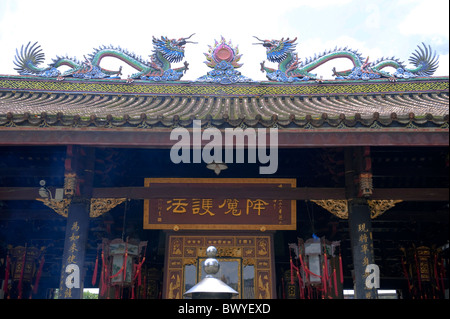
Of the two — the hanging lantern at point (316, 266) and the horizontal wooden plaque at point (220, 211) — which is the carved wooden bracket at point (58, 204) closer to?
the horizontal wooden plaque at point (220, 211)

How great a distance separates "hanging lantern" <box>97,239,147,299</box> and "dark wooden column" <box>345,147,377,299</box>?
3237 millimetres

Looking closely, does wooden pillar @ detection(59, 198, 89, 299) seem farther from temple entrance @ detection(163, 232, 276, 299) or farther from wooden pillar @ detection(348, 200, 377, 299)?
wooden pillar @ detection(348, 200, 377, 299)

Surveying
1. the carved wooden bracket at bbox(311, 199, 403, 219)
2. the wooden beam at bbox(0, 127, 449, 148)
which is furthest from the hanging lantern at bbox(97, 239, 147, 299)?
the carved wooden bracket at bbox(311, 199, 403, 219)

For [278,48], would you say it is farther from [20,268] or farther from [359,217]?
[20,268]

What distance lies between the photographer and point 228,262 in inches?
305

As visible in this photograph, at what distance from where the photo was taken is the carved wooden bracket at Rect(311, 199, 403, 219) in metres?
7.00

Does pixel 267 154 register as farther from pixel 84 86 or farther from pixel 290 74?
pixel 84 86

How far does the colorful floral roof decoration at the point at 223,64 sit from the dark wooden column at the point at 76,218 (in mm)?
4040

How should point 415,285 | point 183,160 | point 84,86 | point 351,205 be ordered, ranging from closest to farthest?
point 351,205 → point 183,160 → point 415,285 → point 84,86

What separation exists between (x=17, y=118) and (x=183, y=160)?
251 centimetres

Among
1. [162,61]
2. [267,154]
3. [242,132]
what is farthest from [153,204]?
[162,61]

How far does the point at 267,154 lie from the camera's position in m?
7.53

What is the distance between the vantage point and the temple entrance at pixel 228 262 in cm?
762

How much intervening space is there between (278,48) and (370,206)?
4874 mm
